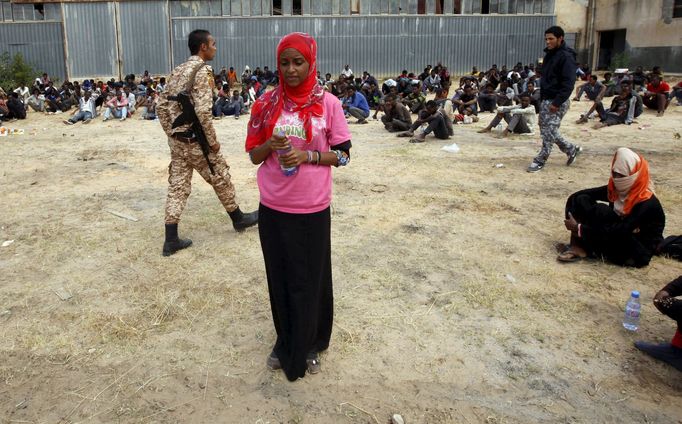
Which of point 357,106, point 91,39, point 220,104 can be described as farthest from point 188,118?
point 91,39

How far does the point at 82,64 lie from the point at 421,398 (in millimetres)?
23409

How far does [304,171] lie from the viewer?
7.61 feet

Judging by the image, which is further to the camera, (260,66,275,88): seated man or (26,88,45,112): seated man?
(260,66,275,88): seated man

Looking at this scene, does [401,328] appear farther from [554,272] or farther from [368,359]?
[554,272]

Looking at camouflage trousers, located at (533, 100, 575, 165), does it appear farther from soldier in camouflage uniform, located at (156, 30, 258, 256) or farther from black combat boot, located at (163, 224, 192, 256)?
black combat boot, located at (163, 224, 192, 256)

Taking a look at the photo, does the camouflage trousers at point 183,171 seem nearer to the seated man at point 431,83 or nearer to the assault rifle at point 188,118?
the assault rifle at point 188,118

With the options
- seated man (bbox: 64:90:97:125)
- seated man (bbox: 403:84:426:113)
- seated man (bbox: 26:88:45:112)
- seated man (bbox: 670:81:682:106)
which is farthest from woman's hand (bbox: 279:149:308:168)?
seated man (bbox: 26:88:45:112)

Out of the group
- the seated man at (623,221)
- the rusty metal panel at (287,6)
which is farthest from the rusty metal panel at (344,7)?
the seated man at (623,221)

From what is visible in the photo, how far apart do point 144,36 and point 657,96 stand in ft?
62.3

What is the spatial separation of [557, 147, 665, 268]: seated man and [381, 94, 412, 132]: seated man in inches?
253

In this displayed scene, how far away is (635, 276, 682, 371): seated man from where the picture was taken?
275cm

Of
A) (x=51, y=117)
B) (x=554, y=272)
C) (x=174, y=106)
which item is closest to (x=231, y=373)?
(x=174, y=106)

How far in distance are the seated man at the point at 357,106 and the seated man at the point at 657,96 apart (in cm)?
651

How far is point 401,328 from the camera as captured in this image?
312cm
